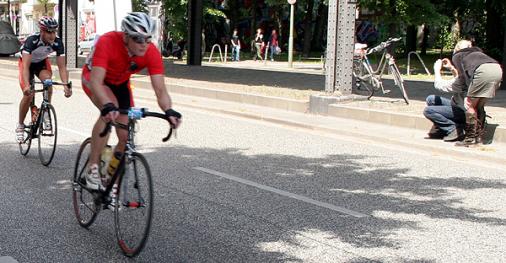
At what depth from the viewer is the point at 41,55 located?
855 cm

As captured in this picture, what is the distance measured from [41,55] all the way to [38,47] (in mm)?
212

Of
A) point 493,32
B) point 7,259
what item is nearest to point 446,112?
point 7,259

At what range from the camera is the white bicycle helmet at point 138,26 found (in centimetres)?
471

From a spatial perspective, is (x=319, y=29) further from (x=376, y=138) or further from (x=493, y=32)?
(x=376, y=138)

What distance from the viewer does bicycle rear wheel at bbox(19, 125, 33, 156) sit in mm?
8812

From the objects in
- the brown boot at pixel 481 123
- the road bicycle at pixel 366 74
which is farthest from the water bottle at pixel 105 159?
the road bicycle at pixel 366 74

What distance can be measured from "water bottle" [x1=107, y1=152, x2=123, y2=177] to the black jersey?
372cm

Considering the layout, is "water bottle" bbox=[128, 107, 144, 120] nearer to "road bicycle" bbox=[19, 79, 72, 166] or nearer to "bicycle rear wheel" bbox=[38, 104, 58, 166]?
"road bicycle" bbox=[19, 79, 72, 166]

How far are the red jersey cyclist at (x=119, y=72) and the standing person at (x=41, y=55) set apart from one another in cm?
289

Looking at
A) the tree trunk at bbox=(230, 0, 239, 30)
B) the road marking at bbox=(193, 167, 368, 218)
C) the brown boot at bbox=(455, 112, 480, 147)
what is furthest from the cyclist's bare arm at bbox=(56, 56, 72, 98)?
the tree trunk at bbox=(230, 0, 239, 30)

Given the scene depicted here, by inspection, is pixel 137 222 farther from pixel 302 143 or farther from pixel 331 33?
pixel 331 33

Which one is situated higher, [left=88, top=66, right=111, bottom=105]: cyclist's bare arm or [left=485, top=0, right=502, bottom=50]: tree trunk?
[left=485, top=0, right=502, bottom=50]: tree trunk

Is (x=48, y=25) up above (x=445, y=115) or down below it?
above

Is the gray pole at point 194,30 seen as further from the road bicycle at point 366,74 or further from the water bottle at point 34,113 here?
the water bottle at point 34,113
